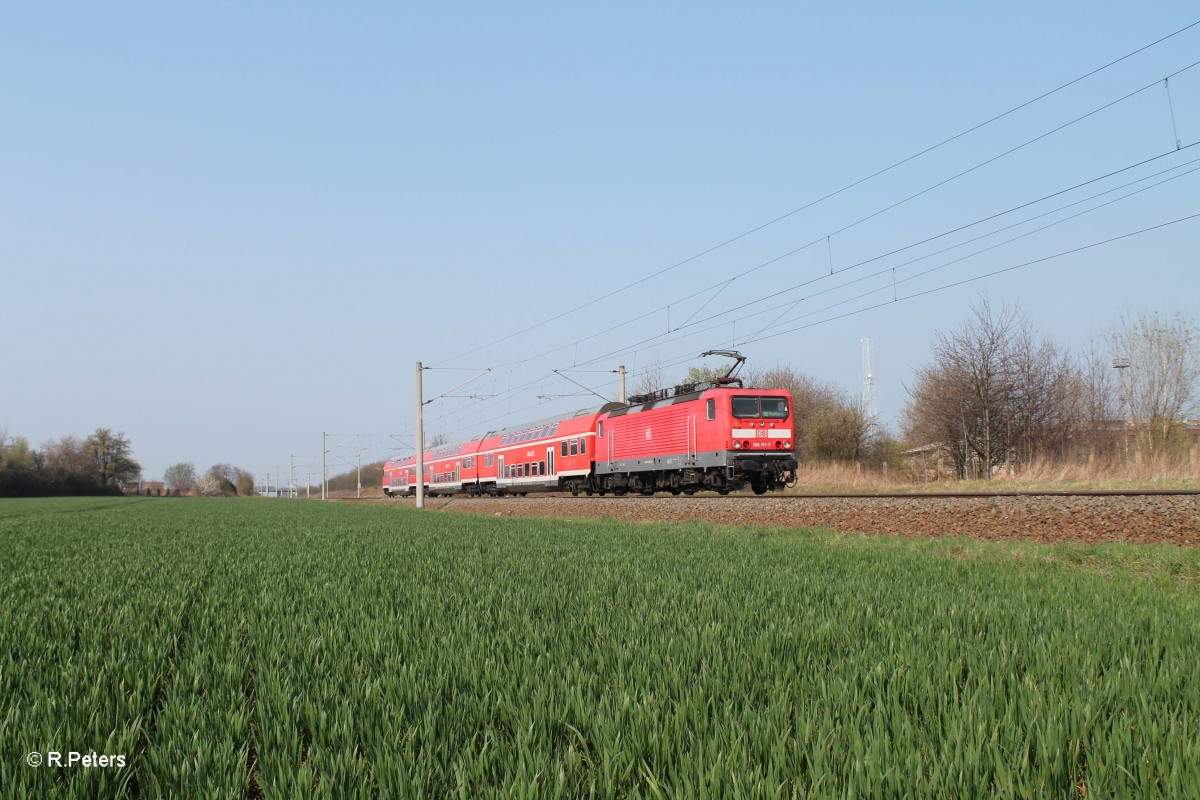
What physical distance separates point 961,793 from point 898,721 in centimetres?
61

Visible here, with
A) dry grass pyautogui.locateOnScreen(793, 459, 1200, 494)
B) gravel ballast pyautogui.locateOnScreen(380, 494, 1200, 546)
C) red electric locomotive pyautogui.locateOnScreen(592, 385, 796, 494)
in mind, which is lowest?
gravel ballast pyautogui.locateOnScreen(380, 494, 1200, 546)

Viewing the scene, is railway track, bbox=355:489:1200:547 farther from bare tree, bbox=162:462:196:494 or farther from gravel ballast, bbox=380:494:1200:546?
bare tree, bbox=162:462:196:494

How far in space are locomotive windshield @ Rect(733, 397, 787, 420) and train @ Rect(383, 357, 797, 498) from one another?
0.03 metres

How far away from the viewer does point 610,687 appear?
3.61 metres

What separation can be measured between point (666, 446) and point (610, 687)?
24688 mm

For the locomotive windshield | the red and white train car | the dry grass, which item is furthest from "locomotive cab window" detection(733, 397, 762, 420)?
the red and white train car

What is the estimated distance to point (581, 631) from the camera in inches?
194

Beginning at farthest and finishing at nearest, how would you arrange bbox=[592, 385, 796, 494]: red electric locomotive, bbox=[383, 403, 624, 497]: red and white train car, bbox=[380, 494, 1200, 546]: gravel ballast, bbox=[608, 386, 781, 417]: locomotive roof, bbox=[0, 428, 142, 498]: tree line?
bbox=[0, 428, 142, 498]: tree line < bbox=[383, 403, 624, 497]: red and white train car < bbox=[608, 386, 781, 417]: locomotive roof < bbox=[592, 385, 796, 494]: red electric locomotive < bbox=[380, 494, 1200, 546]: gravel ballast

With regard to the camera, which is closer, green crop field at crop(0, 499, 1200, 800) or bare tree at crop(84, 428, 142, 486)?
green crop field at crop(0, 499, 1200, 800)

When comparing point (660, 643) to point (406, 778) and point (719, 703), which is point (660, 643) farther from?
point (406, 778)

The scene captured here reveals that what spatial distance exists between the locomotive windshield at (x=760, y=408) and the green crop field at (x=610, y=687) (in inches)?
678

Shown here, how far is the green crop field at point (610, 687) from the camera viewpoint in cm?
257

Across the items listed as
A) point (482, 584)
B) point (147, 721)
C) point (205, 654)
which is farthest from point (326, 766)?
point (482, 584)

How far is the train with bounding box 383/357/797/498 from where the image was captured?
25.0m
